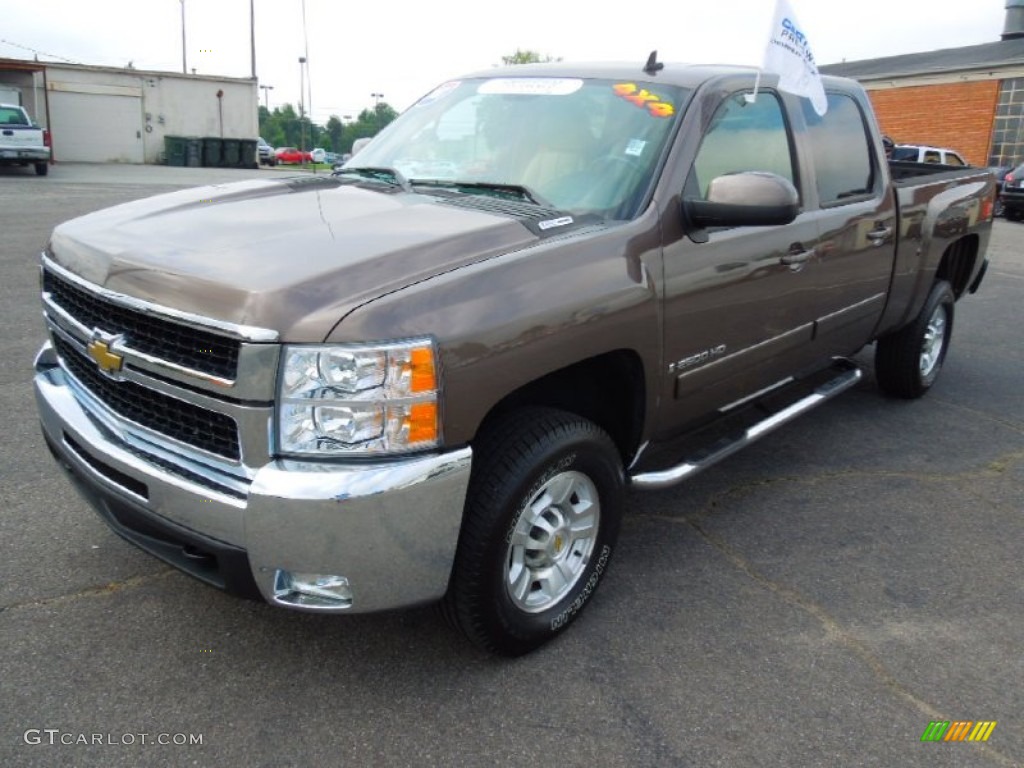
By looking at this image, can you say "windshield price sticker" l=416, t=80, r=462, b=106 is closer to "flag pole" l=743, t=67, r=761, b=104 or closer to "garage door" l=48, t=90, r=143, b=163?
"flag pole" l=743, t=67, r=761, b=104

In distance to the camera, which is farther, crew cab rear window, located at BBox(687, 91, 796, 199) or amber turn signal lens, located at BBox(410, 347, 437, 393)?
crew cab rear window, located at BBox(687, 91, 796, 199)

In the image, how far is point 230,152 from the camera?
35.9 metres

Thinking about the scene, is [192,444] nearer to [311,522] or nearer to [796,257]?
[311,522]

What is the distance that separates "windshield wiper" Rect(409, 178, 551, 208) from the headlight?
1.12 metres

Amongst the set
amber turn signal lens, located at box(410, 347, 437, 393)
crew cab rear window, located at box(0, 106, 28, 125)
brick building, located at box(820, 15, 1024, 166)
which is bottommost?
amber turn signal lens, located at box(410, 347, 437, 393)

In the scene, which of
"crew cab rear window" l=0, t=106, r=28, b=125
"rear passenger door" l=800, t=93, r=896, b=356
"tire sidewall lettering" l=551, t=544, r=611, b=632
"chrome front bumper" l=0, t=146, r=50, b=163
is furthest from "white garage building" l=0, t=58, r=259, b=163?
"tire sidewall lettering" l=551, t=544, r=611, b=632

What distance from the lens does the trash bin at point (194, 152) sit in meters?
35.0

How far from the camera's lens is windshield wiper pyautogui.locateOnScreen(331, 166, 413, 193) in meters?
3.55

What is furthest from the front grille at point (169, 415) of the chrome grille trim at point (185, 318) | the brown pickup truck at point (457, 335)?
the chrome grille trim at point (185, 318)

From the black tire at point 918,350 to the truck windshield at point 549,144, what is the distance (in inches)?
111

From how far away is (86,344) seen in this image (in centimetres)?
273

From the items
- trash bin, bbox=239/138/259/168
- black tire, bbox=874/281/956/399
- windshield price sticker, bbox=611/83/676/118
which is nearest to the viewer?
windshield price sticker, bbox=611/83/676/118

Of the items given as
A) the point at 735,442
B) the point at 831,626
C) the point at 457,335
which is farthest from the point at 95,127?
the point at 831,626

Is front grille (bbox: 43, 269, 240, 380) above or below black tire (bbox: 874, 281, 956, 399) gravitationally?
above
